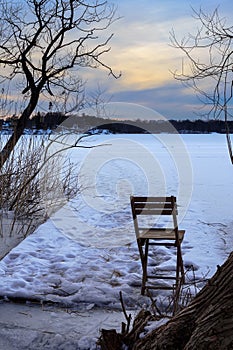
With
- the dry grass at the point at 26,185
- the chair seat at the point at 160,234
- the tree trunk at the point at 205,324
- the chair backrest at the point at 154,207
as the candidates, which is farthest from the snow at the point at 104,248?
the tree trunk at the point at 205,324

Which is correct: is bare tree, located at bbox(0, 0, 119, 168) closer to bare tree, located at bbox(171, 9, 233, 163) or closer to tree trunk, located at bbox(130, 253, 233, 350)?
bare tree, located at bbox(171, 9, 233, 163)

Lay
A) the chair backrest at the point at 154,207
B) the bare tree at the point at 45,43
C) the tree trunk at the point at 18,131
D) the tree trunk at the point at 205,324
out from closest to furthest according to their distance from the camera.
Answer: the tree trunk at the point at 205,324, the chair backrest at the point at 154,207, the tree trunk at the point at 18,131, the bare tree at the point at 45,43

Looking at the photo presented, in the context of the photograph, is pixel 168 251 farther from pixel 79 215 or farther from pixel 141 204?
pixel 79 215

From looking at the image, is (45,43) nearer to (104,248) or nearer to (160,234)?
(104,248)

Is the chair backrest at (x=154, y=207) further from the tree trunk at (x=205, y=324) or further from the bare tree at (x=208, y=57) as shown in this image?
the tree trunk at (x=205, y=324)

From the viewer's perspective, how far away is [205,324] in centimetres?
175

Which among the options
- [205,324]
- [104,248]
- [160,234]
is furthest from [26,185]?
[205,324]

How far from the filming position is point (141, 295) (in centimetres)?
375

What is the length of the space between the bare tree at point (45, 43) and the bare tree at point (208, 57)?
8.26 ft

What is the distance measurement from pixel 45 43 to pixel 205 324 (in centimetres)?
613

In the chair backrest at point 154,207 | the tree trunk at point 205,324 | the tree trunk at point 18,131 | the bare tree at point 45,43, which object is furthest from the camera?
the bare tree at point 45,43

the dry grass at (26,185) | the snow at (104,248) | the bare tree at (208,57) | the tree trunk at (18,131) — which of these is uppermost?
the bare tree at (208,57)

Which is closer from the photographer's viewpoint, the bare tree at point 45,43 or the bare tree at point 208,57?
the bare tree at point 208,57

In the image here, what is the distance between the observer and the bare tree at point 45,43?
7.03 meters
